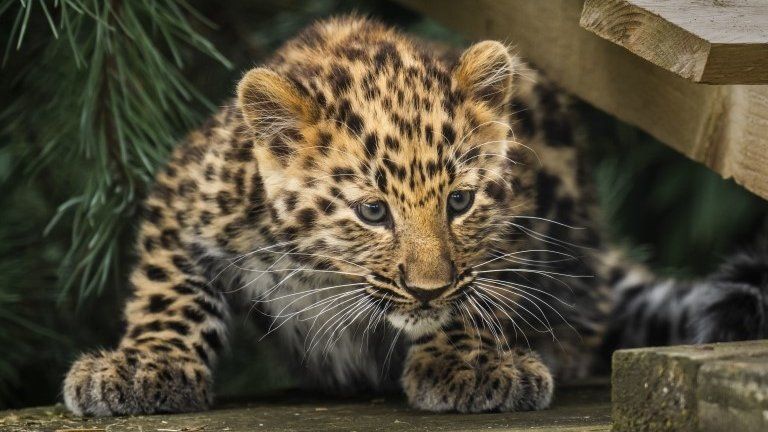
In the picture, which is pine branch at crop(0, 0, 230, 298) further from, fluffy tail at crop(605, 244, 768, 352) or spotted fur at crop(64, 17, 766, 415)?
fluffy tail at crop(605, 244, 768, 352)

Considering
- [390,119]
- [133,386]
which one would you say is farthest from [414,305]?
[133,386]

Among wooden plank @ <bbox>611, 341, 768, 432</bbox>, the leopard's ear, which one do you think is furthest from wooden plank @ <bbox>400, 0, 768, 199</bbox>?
wooden plank @ <bbox>611, 341, 768, 432</bbox>

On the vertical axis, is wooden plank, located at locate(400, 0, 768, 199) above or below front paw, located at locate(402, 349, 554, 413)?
above

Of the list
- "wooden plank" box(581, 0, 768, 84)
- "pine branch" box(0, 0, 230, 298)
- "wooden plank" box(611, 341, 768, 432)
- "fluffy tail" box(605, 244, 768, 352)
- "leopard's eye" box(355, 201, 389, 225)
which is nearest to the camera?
"wooden plank" box(611, 341, 768, 432)

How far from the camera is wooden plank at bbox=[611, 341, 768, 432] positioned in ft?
6.95

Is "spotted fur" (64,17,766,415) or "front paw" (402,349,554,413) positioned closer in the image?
"spotted fur" (64,17,766,415)

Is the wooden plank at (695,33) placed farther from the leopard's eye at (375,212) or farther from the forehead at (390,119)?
the leopard's eye at (375,212)

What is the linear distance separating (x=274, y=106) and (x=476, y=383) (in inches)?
38.9

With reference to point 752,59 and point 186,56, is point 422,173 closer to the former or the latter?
point 752,59

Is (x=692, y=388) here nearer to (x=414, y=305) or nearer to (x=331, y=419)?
(x=414, y=305)

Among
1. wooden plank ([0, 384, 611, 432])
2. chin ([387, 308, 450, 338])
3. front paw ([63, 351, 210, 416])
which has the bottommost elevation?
wooden plank ([0, 384, 611, 432])

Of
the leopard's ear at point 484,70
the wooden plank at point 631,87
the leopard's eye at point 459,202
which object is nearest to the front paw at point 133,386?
the leopard's eye at point 459,202

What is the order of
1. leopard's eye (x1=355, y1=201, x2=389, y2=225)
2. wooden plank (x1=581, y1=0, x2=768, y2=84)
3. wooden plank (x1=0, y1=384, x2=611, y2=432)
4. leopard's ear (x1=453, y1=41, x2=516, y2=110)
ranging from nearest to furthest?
wooden plank (x1=581, y1=0, x2=768, y2=84) → wooden plank (x1=0, y1=384, x2=611, y2=432) → leopard's eye (x1=355, y1=201, x2=389, y2=225) → leopard's ear (x1=453, y1=41, x2=516, y2=110)

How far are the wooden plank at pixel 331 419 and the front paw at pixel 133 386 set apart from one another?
Answer: 0.05 meters
